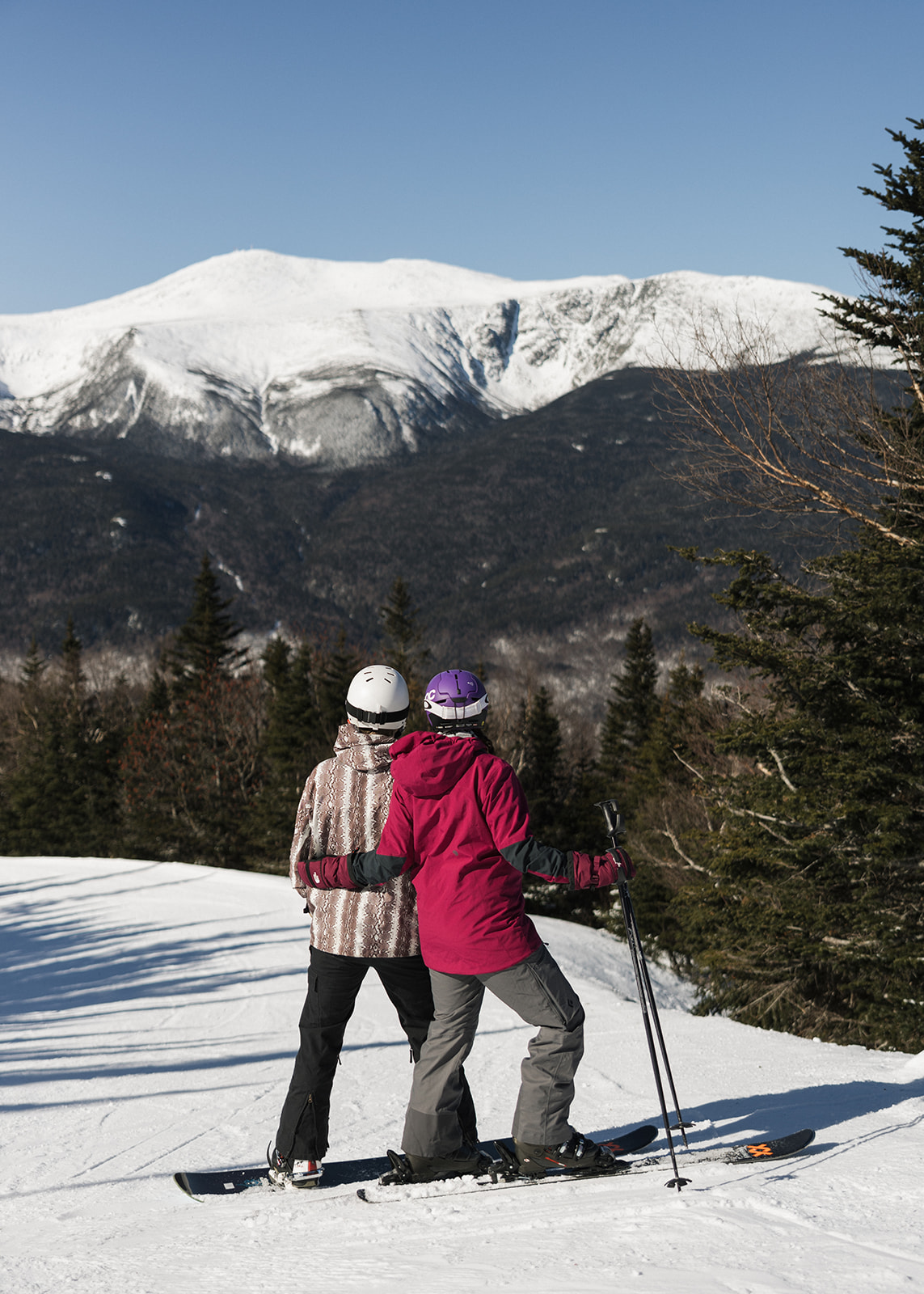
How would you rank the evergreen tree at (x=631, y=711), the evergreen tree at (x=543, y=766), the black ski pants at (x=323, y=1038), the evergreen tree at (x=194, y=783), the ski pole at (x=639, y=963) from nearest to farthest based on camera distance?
the ski pole at (x=639, y=963) < the black ski pants at (x=323, y=1038) < the evergreen tree at (x=194, y=783) < the evergreen tree at (x=543, y=766) < the evergreen tree at (x=631, y=711)

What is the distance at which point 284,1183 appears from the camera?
406 cm

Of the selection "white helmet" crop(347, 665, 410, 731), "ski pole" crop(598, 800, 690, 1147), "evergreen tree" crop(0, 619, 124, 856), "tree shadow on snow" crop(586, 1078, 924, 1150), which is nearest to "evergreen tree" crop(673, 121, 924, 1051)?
"tree shadow on snow" crop(586, 1078, 924, 1150)

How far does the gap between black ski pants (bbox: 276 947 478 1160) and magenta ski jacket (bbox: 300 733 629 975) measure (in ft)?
1.34

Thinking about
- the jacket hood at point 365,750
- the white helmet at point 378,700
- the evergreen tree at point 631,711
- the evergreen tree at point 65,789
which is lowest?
the evergreen tree at point 65,789

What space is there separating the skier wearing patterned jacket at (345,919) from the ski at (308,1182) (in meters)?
0.07

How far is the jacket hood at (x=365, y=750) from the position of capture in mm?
4031

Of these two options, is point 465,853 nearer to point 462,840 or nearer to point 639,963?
point 462,840

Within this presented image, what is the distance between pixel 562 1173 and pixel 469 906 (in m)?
1.14

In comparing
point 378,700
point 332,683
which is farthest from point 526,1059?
point 332,683

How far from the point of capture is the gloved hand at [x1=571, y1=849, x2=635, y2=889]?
3.63 m

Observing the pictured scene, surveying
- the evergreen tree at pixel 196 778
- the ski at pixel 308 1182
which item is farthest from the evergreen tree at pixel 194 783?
the ski at pixel 308 1182

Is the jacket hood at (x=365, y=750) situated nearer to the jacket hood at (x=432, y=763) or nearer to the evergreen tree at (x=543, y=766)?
the jacket hood at (x=432, y=763)

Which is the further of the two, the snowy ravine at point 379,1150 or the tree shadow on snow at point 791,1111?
the tree shadow on snow at point 791,1111

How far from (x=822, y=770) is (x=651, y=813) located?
20615mm
